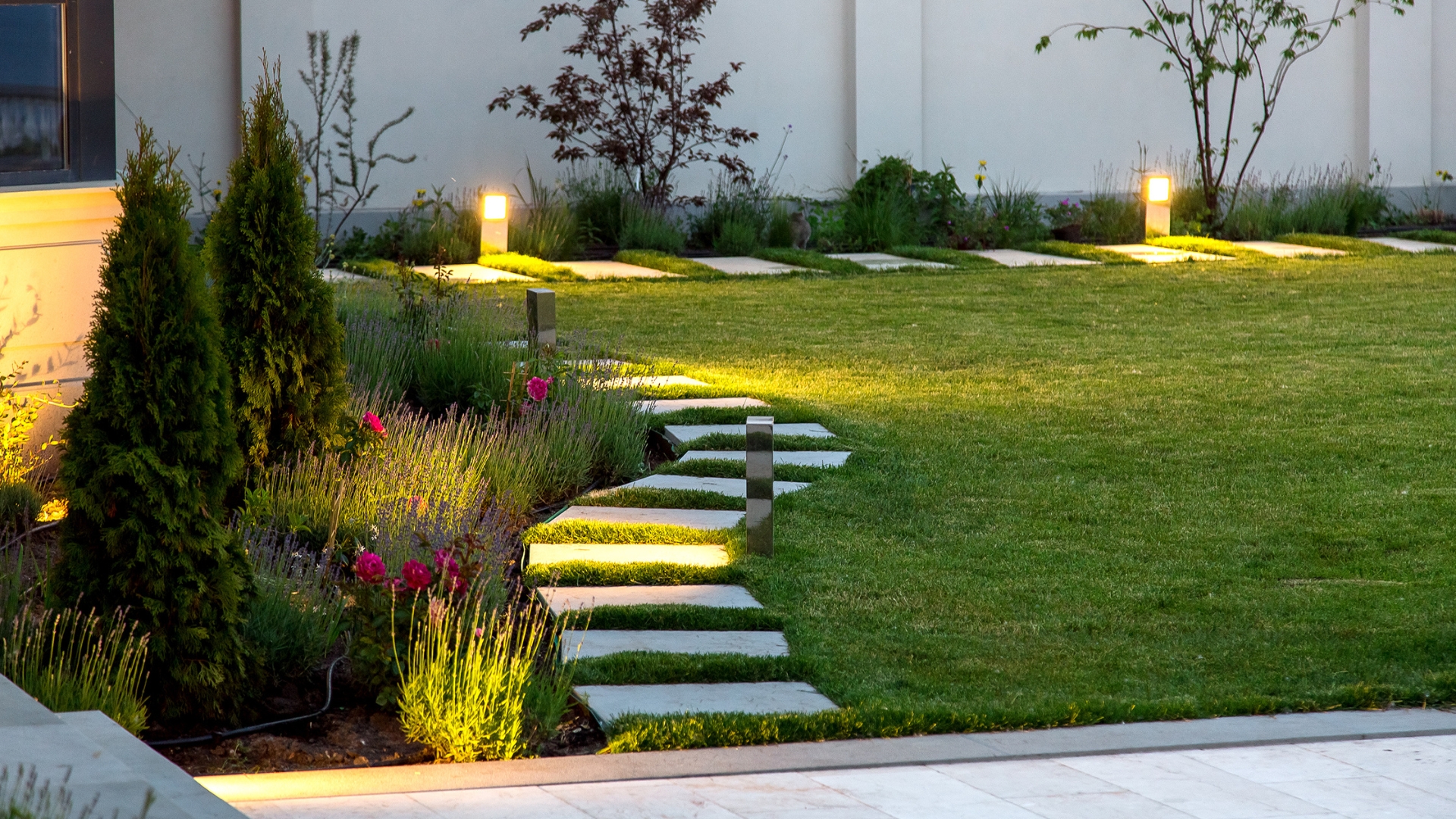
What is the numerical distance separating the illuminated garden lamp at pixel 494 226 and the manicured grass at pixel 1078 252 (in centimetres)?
510

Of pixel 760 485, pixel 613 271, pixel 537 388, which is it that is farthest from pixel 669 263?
pixel 760 485

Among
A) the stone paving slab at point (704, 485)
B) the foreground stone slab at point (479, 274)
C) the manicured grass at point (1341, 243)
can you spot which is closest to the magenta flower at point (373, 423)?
the stone paving slab at point (704, 485)

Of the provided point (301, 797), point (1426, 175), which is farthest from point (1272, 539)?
point (1426, 175)

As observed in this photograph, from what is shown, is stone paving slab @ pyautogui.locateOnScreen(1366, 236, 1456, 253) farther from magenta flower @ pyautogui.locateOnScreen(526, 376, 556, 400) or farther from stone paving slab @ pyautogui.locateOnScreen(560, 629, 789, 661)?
stone paving slab @ pyautogui.locateOnScreen(560, 629, 789, 661)

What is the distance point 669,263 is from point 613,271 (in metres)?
0.52

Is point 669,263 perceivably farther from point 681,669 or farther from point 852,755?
point 852,755

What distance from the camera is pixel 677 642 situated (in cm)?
454

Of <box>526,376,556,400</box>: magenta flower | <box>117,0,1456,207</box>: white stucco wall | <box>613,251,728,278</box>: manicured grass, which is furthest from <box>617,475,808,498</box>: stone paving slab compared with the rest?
<box>117,0,1456,207</box>: white stucco wall

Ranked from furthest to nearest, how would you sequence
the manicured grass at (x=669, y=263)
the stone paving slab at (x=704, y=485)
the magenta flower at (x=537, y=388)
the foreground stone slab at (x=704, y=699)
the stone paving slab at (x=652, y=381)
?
1. the manicured grass at (x=669, y=263)
2. the stone paving slab at (x=652, y=381)
3. the magenta flower at (x=537, y=388)
4. the stone paving slab at (x=704, y=485)
5. the foreground stone slab at (x=704, y=699)

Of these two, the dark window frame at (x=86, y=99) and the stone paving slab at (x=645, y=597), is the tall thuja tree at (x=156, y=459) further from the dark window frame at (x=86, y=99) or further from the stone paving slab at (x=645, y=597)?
the dark window frame at (x=86, y=99)

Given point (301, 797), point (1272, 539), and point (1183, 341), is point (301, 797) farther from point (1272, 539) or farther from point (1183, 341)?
point (1183, 341)

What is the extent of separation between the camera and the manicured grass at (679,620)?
184 inches

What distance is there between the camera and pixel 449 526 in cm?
516

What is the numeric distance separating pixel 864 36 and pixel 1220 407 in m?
8.89
